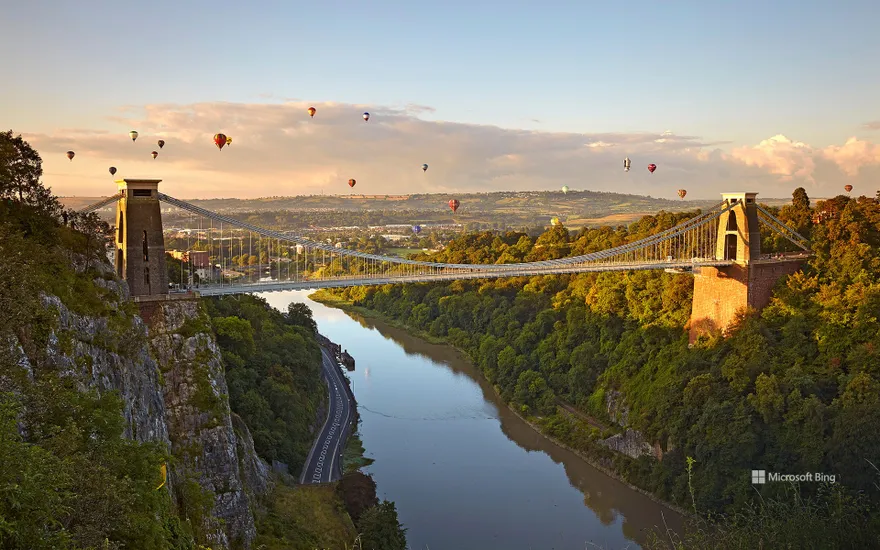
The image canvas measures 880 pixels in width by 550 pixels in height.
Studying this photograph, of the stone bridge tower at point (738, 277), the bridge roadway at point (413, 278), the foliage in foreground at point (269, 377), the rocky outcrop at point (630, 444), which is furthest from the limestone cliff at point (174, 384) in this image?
the stone bridge tower at point (738, 277)

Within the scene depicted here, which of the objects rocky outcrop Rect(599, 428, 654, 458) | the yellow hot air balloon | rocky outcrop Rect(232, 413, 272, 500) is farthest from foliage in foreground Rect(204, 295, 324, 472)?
the yellow hot air balloon

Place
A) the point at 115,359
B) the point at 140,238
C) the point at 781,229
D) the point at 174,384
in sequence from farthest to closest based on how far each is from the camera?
the point at 781,229 → the point at 140,238 → the point at 174,384 → the point at 115,359

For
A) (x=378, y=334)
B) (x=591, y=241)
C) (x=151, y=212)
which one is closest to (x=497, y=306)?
(x=591, y=241)

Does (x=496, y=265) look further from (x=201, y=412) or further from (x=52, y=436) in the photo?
(x=52, y=436)

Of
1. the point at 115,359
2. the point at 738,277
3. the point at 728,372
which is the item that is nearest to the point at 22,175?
the point at 115,359

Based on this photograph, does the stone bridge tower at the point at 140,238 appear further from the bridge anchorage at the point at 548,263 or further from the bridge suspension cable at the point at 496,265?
the bridge suspension cable at the point at 496,265
